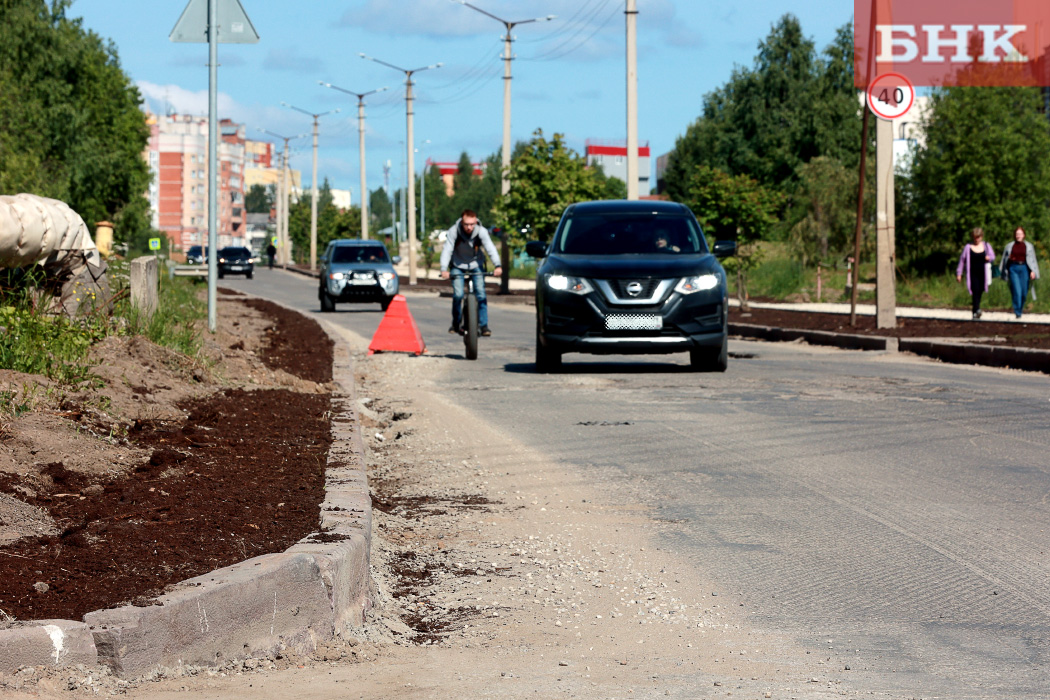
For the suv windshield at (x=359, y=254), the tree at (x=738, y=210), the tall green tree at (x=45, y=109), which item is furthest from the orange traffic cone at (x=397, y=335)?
the tall green tree at (x=45, y=109)

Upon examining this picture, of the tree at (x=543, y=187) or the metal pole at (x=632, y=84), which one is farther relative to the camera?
the tree at (x=543, y=187)

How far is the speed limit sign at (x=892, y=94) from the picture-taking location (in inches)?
781

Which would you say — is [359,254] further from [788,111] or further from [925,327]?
[788,111]

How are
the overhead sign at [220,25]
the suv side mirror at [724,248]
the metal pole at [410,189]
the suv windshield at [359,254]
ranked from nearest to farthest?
the overhead sign at [220,25] < the suv side mirror at [724,248] < the suv windshield at [359,254] < the metal pole at [410,189]

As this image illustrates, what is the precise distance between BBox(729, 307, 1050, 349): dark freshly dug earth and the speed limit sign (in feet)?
10.6

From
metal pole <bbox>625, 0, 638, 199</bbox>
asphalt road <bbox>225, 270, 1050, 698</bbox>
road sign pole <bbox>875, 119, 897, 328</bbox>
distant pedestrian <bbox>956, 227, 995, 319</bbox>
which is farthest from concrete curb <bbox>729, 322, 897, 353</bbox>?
metal pole <bbox>625, 0, 638, 199</bbox>

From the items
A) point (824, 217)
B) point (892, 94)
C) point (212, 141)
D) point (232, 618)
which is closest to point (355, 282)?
point (892, 94)

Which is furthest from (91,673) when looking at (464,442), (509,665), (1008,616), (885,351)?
(885,351)

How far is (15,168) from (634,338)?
34.2 meters

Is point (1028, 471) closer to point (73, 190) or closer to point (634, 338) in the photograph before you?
point (634, 338)

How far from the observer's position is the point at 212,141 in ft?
47.4

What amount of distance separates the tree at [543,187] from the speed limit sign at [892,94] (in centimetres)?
2267

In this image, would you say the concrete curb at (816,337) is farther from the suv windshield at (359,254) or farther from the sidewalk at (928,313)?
the suv windshield at (359,254)

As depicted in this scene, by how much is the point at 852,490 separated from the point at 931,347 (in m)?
11.3
